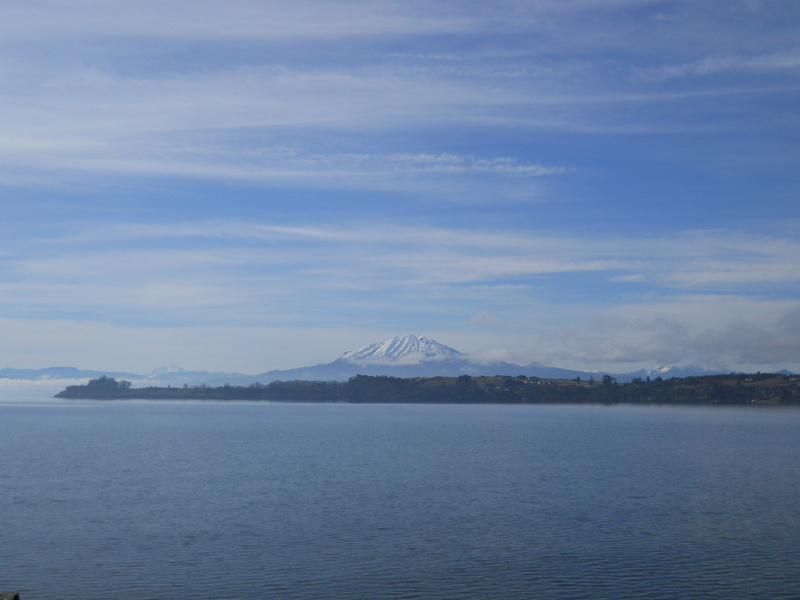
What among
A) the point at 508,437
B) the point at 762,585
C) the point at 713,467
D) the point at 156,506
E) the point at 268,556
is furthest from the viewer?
the point at 508,437

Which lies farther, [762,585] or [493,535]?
[493,535]

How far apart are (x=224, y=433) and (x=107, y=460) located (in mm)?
46547

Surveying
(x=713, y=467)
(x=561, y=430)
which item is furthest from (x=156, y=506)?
(x=561, y=430)

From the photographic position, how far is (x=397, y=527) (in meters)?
38.8

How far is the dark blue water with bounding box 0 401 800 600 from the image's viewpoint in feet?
96.8

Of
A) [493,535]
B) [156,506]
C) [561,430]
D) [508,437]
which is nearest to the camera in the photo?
[493,535]

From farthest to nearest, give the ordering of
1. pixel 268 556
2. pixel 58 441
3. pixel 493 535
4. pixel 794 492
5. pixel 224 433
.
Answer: pixel 224 433, pixel 58 441, pixel 794 492, pixel 493 535, pixel 268 556

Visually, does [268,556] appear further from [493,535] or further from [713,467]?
[713,467]

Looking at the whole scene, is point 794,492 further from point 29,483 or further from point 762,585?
point 29,483

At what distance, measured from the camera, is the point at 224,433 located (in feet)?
387

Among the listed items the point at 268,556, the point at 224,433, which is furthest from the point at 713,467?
the point at 224,433

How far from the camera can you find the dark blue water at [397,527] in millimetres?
29500

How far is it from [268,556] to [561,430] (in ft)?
333

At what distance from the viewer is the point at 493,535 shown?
37.4m
